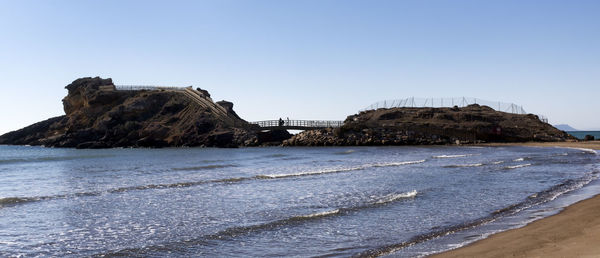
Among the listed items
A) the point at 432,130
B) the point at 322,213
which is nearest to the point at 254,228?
the point at 322,213

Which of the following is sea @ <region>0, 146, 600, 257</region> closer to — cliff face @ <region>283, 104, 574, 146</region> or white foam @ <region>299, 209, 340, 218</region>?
white foam @ <region>299, 209, 340, 218</region>

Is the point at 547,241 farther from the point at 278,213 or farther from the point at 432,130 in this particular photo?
the point at 432,130

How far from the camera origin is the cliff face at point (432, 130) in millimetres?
69250

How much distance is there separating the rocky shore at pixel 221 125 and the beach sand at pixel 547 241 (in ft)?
188

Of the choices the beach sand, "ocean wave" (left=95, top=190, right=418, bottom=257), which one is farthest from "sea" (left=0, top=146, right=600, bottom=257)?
the beach sand

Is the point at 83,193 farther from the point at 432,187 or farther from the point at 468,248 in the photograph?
the point at 468,248

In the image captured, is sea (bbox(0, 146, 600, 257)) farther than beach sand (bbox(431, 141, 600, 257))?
Yes

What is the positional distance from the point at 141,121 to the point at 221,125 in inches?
753

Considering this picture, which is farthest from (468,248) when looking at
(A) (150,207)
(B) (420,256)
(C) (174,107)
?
(C) (174,107)

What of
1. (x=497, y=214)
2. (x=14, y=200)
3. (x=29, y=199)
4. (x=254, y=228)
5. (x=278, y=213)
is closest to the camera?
(x=254, y=228)

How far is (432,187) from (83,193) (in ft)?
47.9

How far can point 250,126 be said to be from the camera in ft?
265

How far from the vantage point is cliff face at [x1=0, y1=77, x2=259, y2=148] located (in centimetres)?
8006

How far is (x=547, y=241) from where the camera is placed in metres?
9.25
